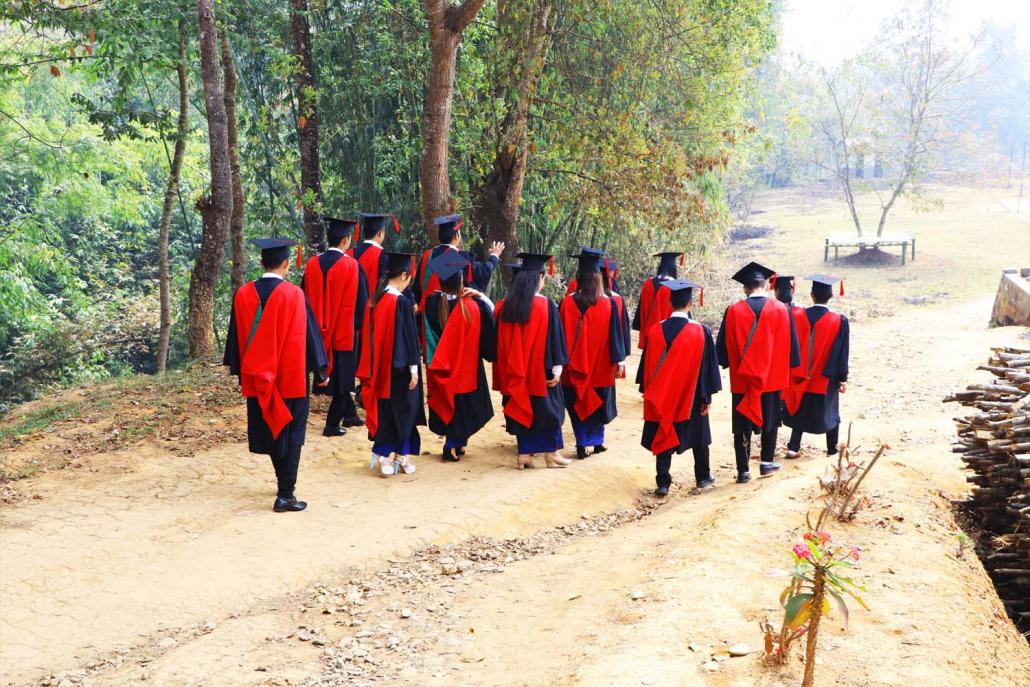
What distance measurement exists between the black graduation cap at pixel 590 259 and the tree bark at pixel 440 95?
181 cm

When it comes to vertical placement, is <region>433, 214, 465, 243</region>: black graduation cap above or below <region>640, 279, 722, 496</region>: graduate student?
above

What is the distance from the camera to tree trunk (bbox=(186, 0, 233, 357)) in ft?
31.1

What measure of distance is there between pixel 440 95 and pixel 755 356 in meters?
3.94

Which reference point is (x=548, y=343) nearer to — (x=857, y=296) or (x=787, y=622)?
(x=787, y=622)

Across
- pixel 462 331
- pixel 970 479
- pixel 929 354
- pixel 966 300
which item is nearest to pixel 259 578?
pixel 462 331

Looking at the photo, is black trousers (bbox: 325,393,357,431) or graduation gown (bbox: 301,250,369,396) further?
black trousers (bbox: 325,393,357,431)

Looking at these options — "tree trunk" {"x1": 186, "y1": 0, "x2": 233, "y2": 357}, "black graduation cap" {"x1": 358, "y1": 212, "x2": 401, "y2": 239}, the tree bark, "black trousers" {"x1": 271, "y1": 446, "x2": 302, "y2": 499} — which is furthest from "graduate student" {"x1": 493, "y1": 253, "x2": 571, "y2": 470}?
"tree trunk" {"x1": 186, "y1": 0, "x2": 233, "y2": 357}

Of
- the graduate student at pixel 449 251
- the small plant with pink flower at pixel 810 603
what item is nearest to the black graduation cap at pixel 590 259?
the graduate student at pixel 449 251

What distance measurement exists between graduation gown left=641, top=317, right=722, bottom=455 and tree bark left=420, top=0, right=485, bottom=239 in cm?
297

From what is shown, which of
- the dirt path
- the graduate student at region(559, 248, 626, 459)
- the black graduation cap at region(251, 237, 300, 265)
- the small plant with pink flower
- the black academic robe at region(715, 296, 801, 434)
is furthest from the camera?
the graduate student at region(559, 248, 626, 459)

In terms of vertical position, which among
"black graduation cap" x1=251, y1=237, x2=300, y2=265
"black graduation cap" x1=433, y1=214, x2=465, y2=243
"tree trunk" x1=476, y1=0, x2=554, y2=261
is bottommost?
"black graduation cap" x1=251, y1=237, x2=300, y2=265

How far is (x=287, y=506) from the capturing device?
668 centimetres

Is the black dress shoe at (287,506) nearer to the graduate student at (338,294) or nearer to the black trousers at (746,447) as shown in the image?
the graduate student at (338,294)

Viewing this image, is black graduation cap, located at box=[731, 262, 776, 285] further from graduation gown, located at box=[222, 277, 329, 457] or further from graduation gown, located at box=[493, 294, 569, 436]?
graduation gown, located at box=[222, 277, 329, 457]
